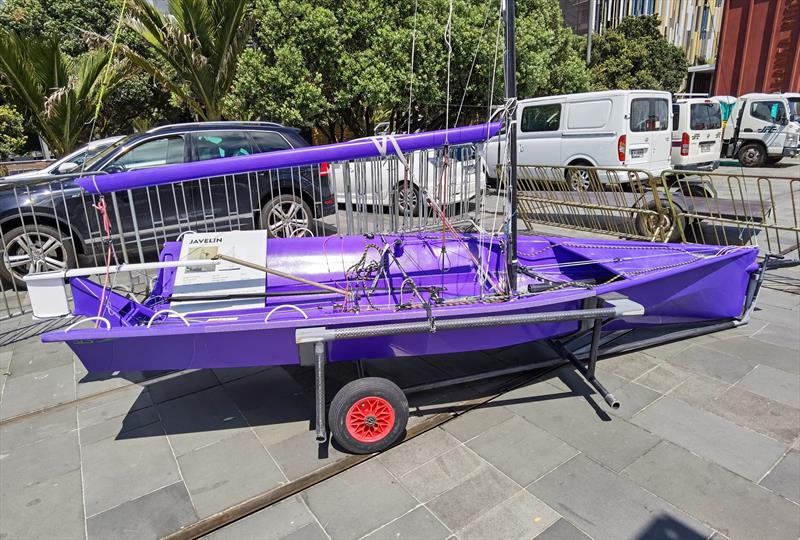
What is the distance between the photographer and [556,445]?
3.14m

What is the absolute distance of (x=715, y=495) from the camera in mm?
2666

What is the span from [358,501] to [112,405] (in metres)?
2.19

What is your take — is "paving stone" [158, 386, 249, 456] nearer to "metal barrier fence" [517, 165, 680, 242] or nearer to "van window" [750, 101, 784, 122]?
"metal barrier fence" [517, 165, 680, 242]

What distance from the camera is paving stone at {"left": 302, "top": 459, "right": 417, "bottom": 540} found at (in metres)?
2.58

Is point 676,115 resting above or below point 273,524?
above

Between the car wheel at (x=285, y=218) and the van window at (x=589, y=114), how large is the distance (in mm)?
6720

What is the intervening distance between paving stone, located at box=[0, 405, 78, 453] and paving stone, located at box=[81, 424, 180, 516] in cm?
38

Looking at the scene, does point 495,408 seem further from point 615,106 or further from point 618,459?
point 615,106

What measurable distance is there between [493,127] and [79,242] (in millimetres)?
5500

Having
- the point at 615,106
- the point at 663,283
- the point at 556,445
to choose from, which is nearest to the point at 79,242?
the point at 556,445

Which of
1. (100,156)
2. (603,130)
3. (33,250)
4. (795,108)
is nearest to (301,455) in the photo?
(33,250)

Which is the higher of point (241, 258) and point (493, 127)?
point (493, 127)

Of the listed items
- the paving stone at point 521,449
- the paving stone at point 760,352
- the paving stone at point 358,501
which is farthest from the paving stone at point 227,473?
the paving stone at point 760,352

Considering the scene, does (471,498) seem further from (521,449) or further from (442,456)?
(521,449)
